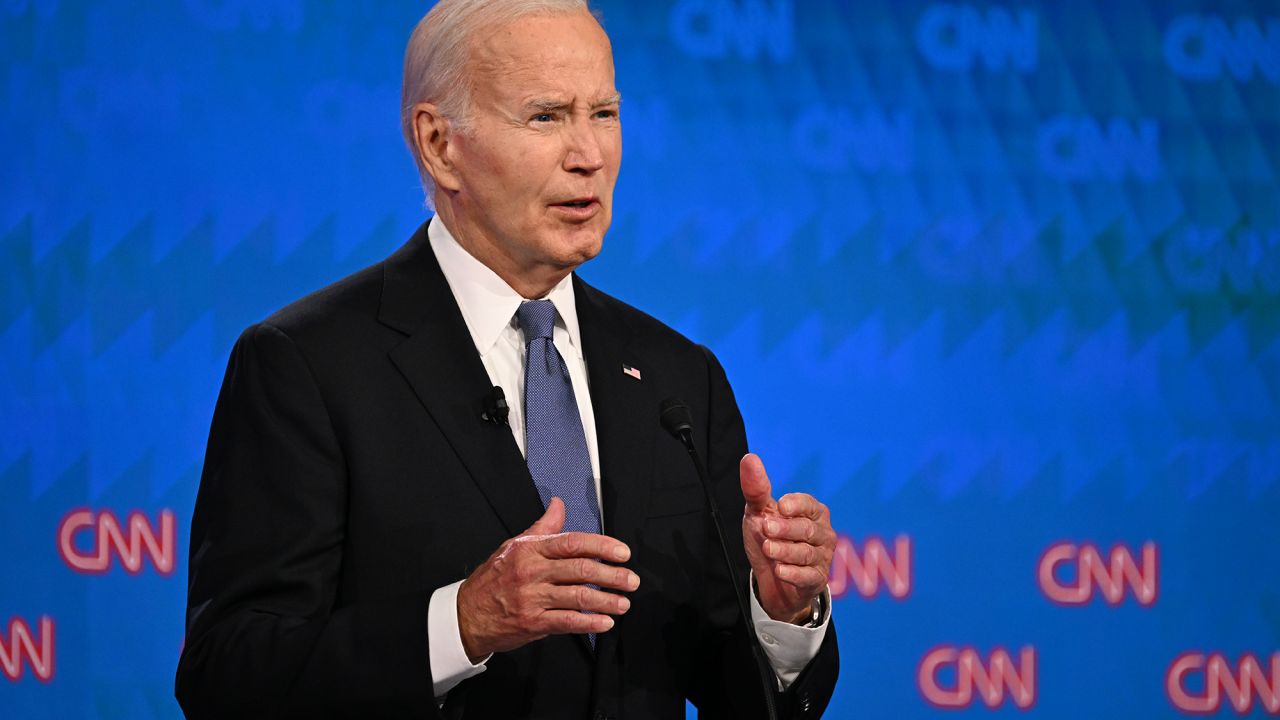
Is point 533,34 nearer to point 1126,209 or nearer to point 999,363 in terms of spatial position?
point 999,363

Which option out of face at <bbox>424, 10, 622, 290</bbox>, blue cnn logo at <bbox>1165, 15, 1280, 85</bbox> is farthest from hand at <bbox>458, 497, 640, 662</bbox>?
blue cnn logo at <bbox>1165, 15, 1280, 85</bbox>

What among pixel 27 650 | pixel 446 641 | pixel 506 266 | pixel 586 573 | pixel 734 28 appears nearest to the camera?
pixel 586 573

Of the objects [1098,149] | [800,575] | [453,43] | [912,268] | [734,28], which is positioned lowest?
[800,575]

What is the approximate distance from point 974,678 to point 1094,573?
340 millimetres

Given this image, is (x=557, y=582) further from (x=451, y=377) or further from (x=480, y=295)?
(x=480, y=295)

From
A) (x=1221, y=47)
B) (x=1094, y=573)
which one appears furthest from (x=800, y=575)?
(x=1221, y=47)

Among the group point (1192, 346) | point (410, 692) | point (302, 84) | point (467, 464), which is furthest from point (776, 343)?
point (410, 692)

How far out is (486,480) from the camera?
159cm

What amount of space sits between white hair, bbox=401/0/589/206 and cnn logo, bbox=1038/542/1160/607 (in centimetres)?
168

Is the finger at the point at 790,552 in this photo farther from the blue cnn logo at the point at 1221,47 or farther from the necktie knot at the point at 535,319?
the blue cnn logo at the point at 1221,47

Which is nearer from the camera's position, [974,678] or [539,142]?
[539,142]

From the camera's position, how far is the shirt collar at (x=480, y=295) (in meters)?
1.73

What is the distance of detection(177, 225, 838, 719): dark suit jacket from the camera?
4.83 ft

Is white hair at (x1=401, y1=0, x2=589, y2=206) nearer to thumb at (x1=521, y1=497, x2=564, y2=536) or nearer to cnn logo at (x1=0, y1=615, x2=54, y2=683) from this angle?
thumb at (x1=521, y1=497, x2=564, y2=536)
